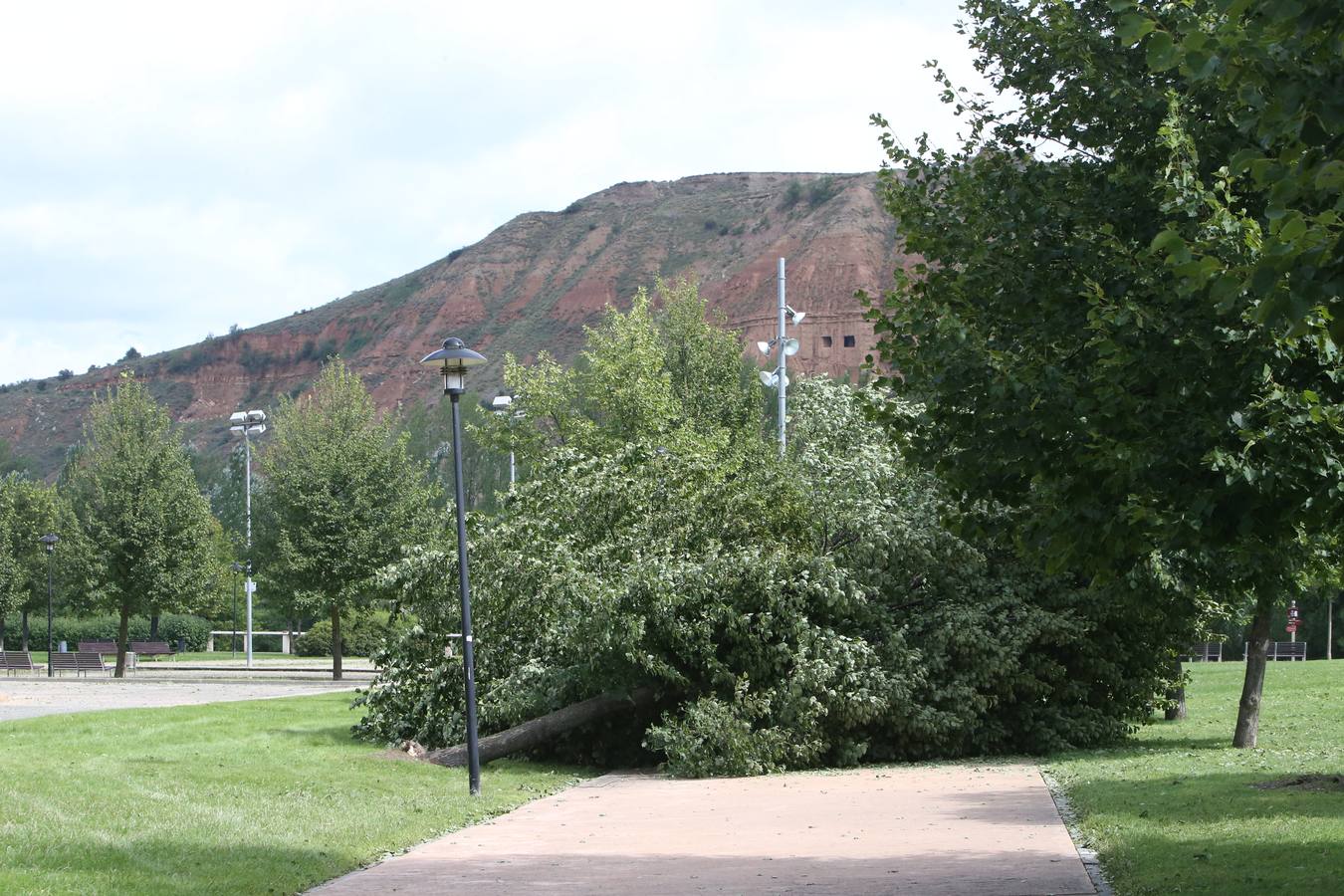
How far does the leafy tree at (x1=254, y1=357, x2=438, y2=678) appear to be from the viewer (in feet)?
109

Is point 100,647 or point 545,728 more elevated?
point 545,728

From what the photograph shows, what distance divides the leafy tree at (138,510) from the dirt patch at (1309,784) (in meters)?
28.8

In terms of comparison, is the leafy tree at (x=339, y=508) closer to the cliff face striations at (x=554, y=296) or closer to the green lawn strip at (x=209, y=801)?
the green lawn strip at (x=209, y=801)

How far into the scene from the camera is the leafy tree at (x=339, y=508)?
3338cm

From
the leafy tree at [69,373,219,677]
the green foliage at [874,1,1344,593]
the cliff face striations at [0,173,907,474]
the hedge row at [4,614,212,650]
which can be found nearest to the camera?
the green foliage at [874,1,1344,593]

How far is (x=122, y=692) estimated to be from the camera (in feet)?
97.0

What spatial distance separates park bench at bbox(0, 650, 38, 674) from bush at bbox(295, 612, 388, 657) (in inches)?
368

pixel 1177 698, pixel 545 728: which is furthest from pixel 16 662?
pixel 1177 698

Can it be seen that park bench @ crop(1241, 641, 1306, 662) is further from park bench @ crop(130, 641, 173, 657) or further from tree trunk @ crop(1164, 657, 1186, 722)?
park bench @ crop(130, 641, 173, 657)

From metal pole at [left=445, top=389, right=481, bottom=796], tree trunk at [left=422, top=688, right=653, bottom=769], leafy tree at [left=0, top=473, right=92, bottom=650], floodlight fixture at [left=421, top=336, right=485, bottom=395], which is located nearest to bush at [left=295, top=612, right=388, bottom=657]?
leafy tree at [left=0, top=473, right=92, bottom=650]

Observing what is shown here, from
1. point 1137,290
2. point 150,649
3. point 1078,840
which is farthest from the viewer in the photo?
point 150,649

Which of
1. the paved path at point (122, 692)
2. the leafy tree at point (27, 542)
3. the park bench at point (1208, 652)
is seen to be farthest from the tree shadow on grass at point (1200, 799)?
the leafy tree at point (27, 542)

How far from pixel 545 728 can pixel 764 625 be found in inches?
111

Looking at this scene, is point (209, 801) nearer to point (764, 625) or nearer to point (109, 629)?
point (764, 625)
